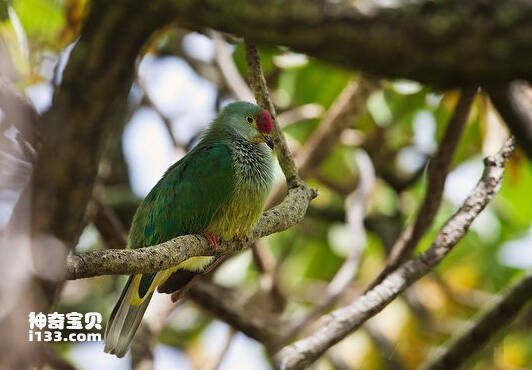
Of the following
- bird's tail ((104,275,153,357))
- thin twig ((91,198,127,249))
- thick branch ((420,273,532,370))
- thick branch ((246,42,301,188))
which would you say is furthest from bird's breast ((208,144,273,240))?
thick branch ((420,273,532,370))

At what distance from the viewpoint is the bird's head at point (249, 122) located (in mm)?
3871

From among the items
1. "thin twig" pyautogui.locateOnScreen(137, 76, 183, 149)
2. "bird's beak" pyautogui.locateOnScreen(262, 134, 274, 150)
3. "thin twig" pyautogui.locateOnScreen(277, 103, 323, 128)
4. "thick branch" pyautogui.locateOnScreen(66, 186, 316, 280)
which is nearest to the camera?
"thick branch" pyautogui.locateOnScreen(66, 186, 316, 280)

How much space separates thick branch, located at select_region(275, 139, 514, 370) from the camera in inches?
132

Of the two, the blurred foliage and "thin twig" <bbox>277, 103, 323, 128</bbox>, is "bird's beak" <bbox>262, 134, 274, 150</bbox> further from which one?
"thin twig" <bbox>277, 103, 323, 128</bbox>

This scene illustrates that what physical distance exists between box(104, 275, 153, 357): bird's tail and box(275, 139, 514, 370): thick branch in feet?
2.26

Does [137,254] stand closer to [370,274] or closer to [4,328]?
[4,328]

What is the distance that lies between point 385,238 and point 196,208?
204 centimetres

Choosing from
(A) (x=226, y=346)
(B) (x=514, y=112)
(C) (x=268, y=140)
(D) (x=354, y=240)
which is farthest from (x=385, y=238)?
(B) (x=514, y=112)

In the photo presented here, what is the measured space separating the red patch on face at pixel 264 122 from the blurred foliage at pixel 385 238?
3.54ft

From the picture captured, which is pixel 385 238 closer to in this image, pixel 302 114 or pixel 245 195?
pixel 302 114

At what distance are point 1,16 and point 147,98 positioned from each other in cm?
294

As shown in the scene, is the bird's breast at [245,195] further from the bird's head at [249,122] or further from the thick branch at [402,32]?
the thick branch at [402,32]

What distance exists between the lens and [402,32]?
129cm

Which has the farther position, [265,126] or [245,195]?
[265,126]
